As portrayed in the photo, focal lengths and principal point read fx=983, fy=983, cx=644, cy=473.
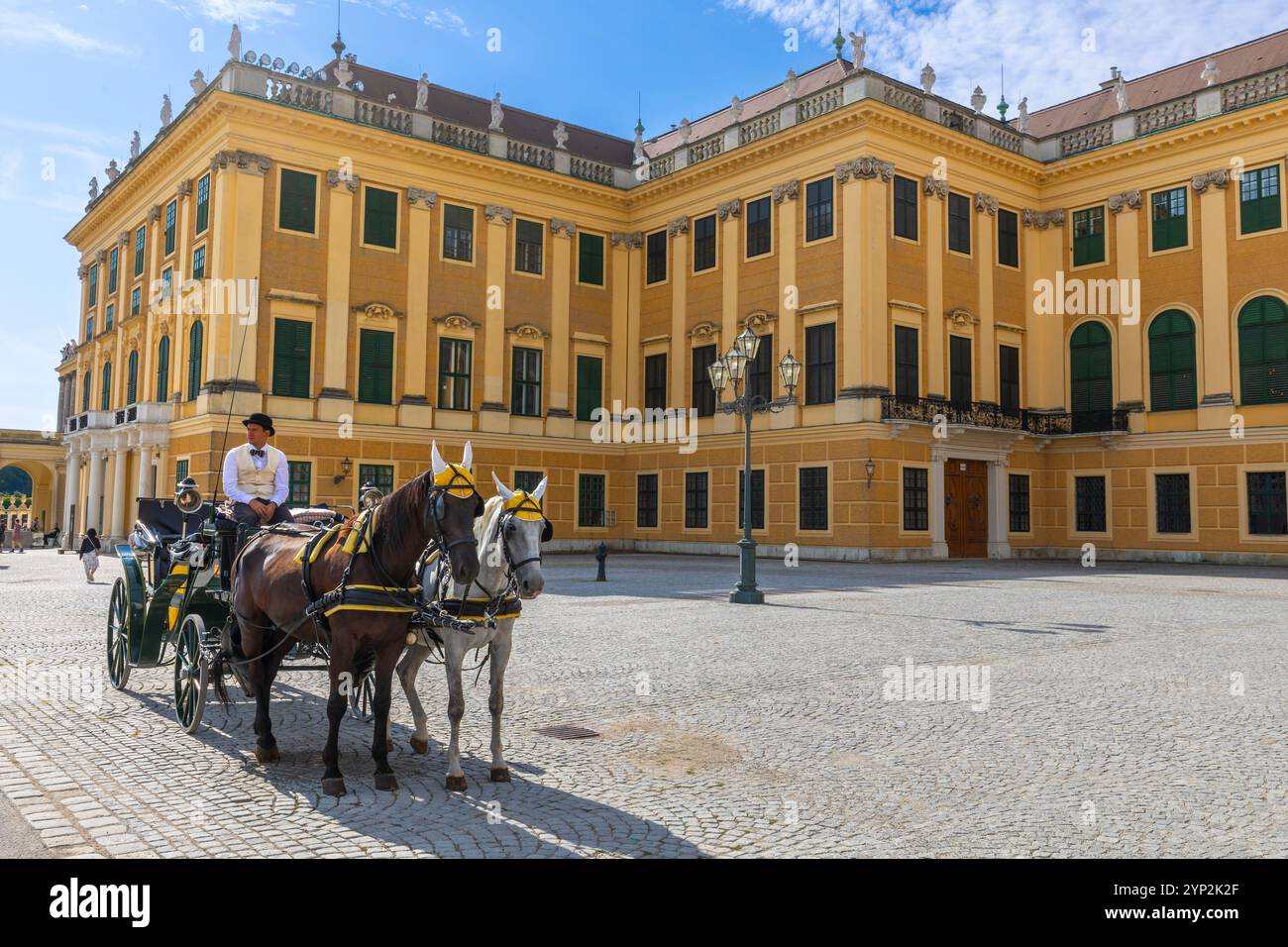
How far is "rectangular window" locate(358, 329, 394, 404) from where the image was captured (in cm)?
3325

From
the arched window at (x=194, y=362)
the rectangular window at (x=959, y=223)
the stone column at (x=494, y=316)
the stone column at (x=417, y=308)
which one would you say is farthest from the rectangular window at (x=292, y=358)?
the rectangular window at (x=959, y=223)

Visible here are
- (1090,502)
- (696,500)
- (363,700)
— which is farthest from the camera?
(696,500)

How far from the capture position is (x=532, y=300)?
36969 millimetres

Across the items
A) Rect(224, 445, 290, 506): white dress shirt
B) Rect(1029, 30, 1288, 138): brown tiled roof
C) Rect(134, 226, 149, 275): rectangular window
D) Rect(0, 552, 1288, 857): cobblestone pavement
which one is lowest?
Rect(0, 552, 1288, 857): cobblestone pavement

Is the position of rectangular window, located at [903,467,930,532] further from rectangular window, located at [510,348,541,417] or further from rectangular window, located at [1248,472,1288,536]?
rectangular window, located at [510,348,541,417]

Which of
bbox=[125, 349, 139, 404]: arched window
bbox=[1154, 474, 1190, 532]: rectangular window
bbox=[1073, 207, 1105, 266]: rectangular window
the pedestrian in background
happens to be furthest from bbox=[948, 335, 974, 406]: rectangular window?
bbox=[125, 349, 139, 404]: arched window

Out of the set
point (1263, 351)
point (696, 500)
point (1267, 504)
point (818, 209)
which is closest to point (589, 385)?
point (696, 500)

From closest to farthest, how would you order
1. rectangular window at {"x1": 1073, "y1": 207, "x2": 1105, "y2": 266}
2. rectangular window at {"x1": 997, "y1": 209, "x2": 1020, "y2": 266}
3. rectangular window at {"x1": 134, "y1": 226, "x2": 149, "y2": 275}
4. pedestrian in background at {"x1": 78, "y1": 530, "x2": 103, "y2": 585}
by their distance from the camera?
1. pedestrian in background at {"x1": 78, "y1": 530, "x2": 103, "y2": 585}
2. rectangular window at {"x1": 1073, "y1": 207, "x2": 1105, "y2": 266}
3. rectangular window at {"x1": 997, "y1": 209, "x2": 1020, "y2": 266}
4. rectangular window at {"x1": 134, "y1": 226, "x2": 149, "y2": 275}

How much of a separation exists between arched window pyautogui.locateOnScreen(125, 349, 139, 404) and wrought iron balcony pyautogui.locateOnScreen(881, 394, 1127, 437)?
28.4 meters

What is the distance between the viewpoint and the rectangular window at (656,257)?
127ft

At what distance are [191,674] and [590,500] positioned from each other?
31.2 metres

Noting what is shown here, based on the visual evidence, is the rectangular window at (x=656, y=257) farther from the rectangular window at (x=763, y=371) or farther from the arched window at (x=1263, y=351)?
the arched window at (x=1263, y=351)

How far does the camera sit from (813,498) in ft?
104

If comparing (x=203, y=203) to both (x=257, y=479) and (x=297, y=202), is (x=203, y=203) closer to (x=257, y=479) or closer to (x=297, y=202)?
(x=297, y=202)
